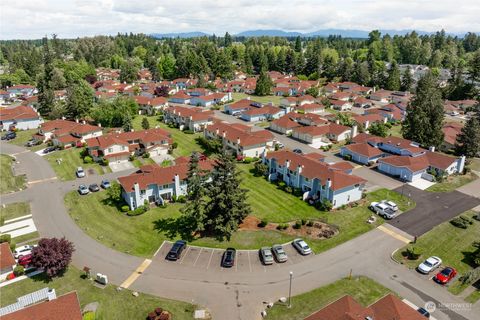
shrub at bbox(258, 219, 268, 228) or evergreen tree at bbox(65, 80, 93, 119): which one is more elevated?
evergreen tree at bbox(65, 80, 93, 119)

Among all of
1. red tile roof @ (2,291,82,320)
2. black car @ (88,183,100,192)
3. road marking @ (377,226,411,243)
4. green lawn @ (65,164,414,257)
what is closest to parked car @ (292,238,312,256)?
green lawn @ (65,164,414,257)

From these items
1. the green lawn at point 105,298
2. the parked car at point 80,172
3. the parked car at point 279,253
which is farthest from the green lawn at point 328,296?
the parked car at point 80,172

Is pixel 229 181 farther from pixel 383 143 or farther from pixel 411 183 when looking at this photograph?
pixel 383 143

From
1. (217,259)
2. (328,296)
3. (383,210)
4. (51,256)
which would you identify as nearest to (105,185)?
(51,256)

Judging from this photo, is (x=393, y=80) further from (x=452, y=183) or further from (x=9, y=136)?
(x=9, y=136)

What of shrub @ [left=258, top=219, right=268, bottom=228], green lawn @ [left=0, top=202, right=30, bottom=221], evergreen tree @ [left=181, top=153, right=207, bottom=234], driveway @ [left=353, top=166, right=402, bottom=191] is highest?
evergreen tree @ [left=181, top=153, right=207, bottom=234]

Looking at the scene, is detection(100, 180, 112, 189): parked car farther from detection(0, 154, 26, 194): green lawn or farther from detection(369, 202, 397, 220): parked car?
detection(369, 202, 397, 220): parked car

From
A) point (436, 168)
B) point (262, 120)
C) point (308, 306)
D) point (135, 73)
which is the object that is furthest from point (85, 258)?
point (135, 73)
